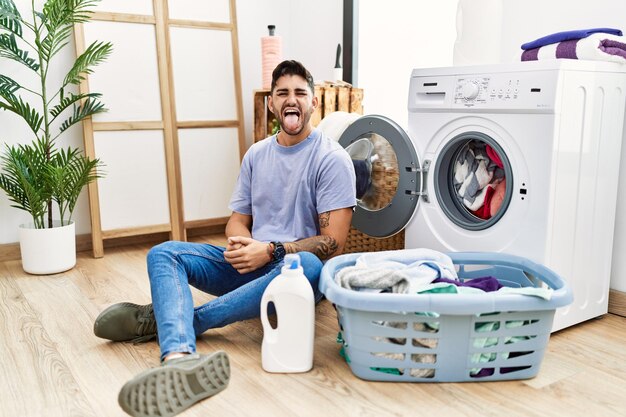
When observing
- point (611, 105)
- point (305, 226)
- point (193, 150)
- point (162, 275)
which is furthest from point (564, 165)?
point (193, 150)

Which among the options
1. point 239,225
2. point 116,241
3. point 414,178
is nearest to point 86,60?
point 116,241

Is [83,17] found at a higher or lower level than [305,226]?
higher

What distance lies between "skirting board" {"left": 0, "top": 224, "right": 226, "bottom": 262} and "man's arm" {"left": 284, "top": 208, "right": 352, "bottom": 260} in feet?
5.46

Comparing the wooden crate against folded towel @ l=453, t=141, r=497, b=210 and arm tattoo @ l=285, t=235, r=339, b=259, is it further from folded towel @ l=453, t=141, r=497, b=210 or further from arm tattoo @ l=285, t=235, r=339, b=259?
arm tattoo @ l=285, t=235, r=339, b=259

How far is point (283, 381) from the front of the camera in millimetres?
1620

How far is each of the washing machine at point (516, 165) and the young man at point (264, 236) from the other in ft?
Result: 1.26

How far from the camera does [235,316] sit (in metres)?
1.81

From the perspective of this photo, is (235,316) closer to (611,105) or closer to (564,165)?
(564,165)

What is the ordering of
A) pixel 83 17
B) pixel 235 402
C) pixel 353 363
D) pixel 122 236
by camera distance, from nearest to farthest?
pixel 235 402 → pixel 353 363 → pixel 83 17 → pixel 122 236

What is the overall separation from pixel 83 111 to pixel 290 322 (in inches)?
72.8

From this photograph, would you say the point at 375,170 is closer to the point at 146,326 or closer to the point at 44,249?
the point at 146,326

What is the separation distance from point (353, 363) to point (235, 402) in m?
0.34

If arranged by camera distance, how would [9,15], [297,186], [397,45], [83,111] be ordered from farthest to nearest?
1. [397,45]
2. [83,111]
3. [9,15]
4. [297,186]

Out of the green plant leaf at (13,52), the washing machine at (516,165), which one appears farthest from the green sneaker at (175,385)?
the green plant leaf at (13,52)
